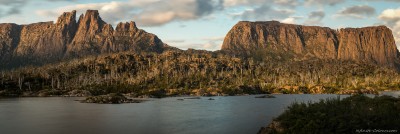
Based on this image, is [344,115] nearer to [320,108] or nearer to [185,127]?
[320,108]

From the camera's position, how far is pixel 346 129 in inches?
1766

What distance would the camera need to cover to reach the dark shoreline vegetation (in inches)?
1746

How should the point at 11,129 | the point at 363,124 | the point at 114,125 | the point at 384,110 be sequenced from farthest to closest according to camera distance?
the point at 114,125
the point at 11,129
the point at 384,110
the point at 363,124

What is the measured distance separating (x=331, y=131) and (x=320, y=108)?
23.6 ft

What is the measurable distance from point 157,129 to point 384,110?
4253 centimetres

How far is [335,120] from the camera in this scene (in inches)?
1842

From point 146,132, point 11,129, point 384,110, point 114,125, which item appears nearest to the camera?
point 384,110

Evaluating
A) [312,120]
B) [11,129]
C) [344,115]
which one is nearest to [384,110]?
[344,115]

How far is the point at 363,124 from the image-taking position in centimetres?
4475

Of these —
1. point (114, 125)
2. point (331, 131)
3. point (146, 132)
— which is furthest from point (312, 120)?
point (114, 125)

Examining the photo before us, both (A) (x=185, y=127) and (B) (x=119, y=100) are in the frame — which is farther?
(B) (x=119, y=100)

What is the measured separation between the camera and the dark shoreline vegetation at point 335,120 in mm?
44344

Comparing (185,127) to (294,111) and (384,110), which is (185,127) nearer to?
(294,111)

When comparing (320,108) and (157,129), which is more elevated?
(320,108)
